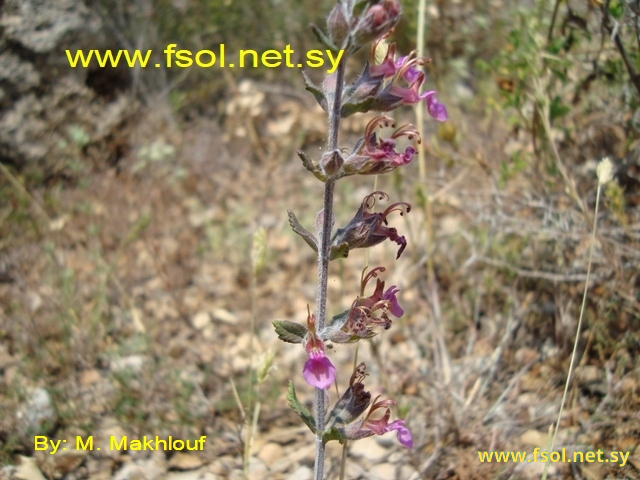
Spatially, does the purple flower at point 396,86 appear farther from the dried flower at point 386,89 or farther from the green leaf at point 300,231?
the green leaf at point 300,231

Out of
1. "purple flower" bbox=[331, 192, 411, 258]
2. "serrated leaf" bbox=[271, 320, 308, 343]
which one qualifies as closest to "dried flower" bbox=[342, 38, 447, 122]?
"purple flower" bbox=[331, 192, 411, 258]

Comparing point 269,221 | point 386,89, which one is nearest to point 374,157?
point 386,89

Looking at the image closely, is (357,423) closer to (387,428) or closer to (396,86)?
(387,428)

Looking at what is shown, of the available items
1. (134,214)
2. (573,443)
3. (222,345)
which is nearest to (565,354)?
(573,443)

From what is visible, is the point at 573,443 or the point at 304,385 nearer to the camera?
the point at 573,443

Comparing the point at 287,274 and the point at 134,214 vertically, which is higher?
the point at 134,214

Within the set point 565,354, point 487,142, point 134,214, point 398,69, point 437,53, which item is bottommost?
point 565,354

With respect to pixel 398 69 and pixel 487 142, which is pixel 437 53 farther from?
pixel 398 69

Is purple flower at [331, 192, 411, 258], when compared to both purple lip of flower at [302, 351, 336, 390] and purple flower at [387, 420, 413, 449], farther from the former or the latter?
purple flower at [387, 420, 413, 449]
